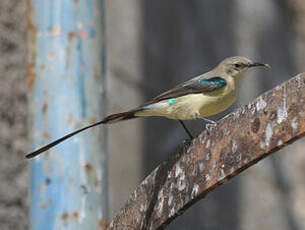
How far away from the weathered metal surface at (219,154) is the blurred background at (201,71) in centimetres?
235

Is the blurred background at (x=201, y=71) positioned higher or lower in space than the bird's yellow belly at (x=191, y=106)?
lower

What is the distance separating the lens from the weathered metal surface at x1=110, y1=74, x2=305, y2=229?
1.82 m

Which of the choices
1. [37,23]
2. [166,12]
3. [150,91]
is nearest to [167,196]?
[37,23]

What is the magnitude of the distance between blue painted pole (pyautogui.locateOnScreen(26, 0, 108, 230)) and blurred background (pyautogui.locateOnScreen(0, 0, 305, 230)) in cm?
205

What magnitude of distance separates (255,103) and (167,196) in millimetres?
503

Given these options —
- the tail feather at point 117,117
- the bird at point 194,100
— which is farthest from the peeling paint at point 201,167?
the bird at point 194,100

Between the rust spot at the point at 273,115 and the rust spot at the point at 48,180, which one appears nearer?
the rust spot at the point at 273,115

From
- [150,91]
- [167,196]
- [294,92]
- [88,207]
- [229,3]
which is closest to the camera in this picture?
[294,92]

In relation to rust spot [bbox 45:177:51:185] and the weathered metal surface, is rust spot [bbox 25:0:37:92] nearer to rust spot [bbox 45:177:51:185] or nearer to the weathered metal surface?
rust spot [bbox 45:177:51:185]

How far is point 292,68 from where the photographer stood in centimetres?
549

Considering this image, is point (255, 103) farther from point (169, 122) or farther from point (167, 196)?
point (169, 122)

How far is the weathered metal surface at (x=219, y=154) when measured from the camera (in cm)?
182

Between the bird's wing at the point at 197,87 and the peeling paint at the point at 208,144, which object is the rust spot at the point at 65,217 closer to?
the peeling paint at the point at 208,144

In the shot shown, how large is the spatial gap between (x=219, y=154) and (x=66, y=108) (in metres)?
0.82
